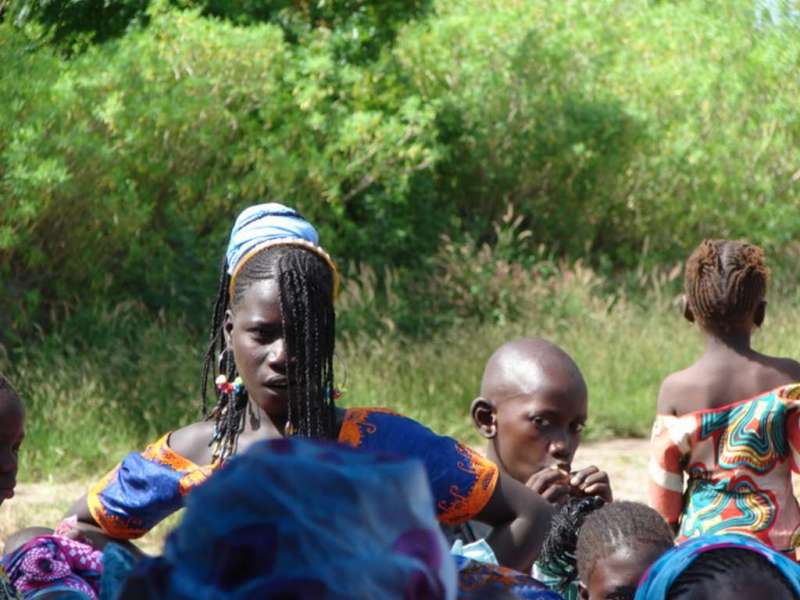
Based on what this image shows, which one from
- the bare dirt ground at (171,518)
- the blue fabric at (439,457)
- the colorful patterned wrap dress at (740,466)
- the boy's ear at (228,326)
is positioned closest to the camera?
the blue fabric at (439,457)

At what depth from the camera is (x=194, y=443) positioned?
9.62 ft

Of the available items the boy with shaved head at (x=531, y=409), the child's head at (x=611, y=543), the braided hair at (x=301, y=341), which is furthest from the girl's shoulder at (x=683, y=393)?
the braided hair at (x=301, y=341)

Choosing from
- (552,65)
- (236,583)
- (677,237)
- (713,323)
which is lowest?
(677,237)

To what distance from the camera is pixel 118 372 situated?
941 cm

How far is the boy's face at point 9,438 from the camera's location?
2.89m

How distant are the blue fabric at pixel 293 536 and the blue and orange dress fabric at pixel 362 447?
1.50 m

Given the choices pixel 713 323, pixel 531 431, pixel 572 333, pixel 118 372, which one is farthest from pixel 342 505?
pixel 572 333

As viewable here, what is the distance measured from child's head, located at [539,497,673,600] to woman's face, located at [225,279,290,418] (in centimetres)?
63

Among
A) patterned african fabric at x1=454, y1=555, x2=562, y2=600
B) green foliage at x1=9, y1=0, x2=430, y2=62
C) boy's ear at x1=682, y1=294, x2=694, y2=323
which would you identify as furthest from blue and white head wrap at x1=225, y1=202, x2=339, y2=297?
green foliage at x1=9, y1=0, x2=430, y2=62

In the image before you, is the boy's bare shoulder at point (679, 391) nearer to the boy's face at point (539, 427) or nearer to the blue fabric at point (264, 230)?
Result: the boy's face at point (539, 427)

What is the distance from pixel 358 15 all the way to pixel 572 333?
11.0 feet

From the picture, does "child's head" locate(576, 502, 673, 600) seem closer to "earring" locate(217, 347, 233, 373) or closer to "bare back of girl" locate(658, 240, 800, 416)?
"earring" locate(217, 347, 233, 373)

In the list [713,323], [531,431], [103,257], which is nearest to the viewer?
[531,431]

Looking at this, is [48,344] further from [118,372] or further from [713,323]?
[713,323]
